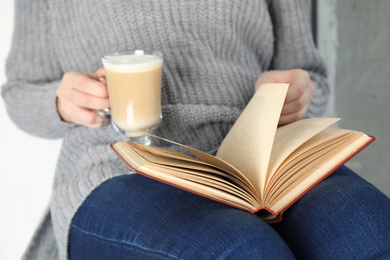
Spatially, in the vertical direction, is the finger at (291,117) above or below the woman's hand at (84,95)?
below

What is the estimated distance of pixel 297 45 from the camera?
1.07 metres

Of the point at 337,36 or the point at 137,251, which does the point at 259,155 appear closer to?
the point at 137,251

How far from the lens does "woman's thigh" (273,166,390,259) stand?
51 cm

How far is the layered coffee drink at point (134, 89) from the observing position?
668mm

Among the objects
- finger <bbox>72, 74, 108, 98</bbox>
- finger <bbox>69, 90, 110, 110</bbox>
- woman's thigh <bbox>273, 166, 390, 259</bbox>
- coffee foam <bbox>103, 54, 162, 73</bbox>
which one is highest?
coffee foam <bbox>103, 54, 162, 73</bbox>

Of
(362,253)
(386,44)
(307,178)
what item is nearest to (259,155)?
(307,178)

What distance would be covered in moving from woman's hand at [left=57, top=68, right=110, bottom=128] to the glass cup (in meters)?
0.03

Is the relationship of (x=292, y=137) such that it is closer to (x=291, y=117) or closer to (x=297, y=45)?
(x=291, y=117)

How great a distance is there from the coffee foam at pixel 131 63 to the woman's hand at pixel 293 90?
250 mm

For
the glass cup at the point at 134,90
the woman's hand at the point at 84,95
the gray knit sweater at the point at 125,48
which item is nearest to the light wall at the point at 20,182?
the gray knit sweater at the point at 125,48

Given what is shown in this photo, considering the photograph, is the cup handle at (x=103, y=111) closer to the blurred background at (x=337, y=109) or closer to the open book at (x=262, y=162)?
the open book at (x=262, y=162)

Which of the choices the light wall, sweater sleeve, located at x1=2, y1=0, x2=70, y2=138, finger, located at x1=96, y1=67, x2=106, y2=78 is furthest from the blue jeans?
the light wall

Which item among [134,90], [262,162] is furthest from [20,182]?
[262,162]

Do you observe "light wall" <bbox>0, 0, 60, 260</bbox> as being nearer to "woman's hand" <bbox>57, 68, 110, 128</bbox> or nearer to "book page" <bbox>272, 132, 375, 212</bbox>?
"woman's hand" <bbox>57, 68, 110, 128</bbox>
